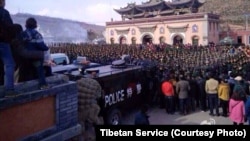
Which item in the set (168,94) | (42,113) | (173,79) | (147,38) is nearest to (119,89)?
(168,94)

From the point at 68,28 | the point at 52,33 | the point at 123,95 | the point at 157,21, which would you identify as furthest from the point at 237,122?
the point at 68,28

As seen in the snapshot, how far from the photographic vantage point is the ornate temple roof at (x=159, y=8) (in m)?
39.3

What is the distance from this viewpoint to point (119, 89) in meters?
8.60

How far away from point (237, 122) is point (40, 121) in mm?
4931

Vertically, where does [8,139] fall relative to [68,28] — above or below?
below

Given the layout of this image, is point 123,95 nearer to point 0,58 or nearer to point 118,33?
point 0,58

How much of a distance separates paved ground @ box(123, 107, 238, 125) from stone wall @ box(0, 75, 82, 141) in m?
3.56

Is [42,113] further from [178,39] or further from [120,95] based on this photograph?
[178,39]

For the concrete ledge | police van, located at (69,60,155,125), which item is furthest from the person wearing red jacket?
the concrete ledge

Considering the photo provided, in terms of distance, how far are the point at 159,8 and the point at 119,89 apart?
3551 centimetres

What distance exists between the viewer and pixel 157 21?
36.9 metres

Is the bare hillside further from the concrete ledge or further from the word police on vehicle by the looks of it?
the concrete ledge

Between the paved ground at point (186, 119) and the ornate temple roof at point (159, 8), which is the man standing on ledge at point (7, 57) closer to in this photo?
the paved ground at point (186, 119)

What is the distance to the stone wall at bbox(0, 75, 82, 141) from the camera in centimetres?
450
